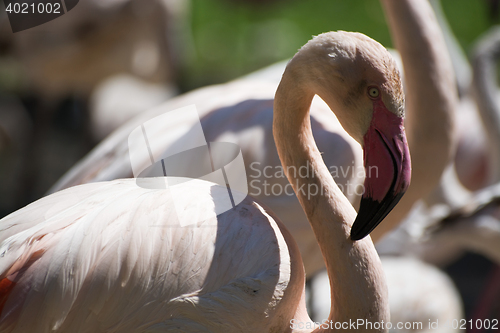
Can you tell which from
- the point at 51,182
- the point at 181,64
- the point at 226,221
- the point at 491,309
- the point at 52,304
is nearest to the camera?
the point at 52,304

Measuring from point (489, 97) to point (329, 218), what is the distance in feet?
9.36

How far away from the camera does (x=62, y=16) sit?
4355 mm

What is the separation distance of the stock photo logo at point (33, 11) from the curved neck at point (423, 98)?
239cm

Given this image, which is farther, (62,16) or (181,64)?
(181,64)

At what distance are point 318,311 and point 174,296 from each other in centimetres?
163

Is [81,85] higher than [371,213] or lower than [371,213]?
higher

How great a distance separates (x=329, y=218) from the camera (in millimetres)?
1672

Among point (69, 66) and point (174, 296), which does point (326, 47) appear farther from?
point (69, 66)

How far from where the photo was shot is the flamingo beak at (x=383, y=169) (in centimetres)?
151

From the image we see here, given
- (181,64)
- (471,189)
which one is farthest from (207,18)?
(471,189)

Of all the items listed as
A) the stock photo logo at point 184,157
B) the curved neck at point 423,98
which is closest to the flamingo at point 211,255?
the stock photo logo at point 184,157
